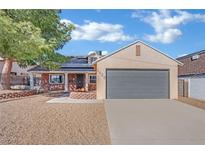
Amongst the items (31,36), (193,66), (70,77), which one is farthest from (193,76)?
(31,36)

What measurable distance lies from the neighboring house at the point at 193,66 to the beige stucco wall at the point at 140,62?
1872mm

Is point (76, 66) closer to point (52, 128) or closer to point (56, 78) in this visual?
point (56, 78)

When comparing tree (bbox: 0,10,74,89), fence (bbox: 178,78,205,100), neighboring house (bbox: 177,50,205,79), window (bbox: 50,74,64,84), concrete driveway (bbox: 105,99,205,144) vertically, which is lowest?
concrete driveway (bbox: 105,99,205,144)

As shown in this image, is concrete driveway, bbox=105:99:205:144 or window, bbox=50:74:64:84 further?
window, bbox=50:74:64:84

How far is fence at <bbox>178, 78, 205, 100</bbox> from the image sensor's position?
64.9 feet

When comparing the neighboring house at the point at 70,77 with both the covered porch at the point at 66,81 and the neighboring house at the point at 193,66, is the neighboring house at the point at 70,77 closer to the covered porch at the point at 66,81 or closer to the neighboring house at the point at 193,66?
the covered porch at the point at 66,81

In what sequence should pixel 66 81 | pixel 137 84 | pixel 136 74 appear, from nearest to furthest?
1. pixel 137 84
2. pixel 136 74
3. pixel 66 81

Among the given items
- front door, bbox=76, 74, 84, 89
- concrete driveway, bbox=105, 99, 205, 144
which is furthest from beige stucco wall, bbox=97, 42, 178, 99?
concrete driveway, bbox=105, 99, 205, 144

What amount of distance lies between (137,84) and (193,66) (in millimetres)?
5219

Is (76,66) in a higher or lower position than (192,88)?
higher

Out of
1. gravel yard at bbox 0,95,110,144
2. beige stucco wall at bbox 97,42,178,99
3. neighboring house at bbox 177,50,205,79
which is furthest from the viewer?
neighboring house at bbox 177,50,205,79

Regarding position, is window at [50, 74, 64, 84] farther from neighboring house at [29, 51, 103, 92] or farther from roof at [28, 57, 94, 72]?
roof at [28, 57, 94, 72]

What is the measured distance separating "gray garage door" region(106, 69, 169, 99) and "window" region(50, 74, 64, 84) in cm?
764

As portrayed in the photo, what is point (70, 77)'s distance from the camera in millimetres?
26875
